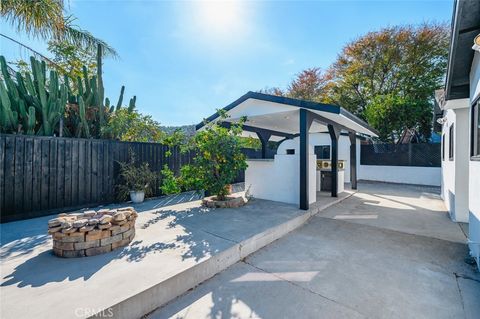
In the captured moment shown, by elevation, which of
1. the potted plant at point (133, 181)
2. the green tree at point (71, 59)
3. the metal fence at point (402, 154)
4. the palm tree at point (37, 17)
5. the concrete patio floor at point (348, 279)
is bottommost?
the concrete patio floor at point (348, 279)

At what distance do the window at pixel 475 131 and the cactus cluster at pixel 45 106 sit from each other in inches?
320

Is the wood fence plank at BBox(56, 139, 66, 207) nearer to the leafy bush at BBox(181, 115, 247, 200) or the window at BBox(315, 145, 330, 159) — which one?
the leafy bush at BBox(181, 115, 247, 200)

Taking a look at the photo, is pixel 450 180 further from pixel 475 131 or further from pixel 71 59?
pixel 71 59

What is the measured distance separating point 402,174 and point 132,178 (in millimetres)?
13059

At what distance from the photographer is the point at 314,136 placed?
13180 mm

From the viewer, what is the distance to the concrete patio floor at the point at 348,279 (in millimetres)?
2230

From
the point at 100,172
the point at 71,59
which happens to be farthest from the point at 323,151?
the point at 71,59

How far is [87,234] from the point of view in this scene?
2.87 m

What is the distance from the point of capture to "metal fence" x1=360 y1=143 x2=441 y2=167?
10.6 metres

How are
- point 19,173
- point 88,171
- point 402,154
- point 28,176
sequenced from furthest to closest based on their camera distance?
point 402,154 → point 88,171 → point 28,176 → point 19,173

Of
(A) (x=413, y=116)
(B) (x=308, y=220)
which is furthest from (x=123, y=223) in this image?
(A) (x=413, y=116)

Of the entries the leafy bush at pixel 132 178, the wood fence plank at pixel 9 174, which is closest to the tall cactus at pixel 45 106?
the wood fence plank at pixel 9 174

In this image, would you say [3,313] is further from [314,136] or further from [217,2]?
[314,136]

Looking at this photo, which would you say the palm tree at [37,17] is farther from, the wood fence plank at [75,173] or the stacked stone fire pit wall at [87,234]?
the stacked stone fire pit wall at [87,234]
